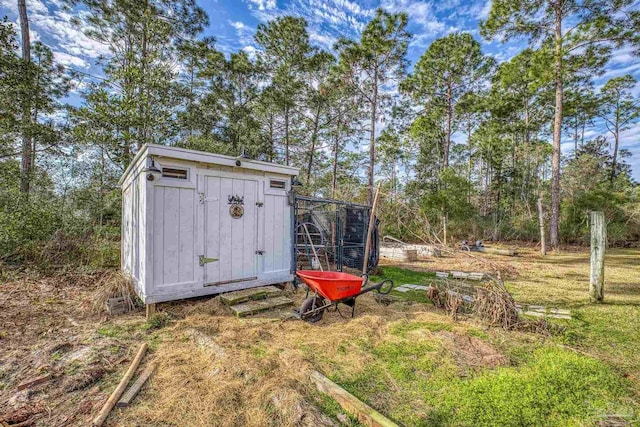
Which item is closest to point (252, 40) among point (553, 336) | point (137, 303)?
point (137, 303)

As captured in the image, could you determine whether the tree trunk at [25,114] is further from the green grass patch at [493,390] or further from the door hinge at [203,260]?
the green grass patch at [493,390]

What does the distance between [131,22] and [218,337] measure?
1358 centimetres

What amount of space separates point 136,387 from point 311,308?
6.70ft

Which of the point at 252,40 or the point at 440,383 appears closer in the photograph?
the point at 440,383

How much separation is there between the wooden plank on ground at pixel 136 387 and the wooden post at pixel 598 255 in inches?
263

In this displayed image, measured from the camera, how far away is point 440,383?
2.31 metres

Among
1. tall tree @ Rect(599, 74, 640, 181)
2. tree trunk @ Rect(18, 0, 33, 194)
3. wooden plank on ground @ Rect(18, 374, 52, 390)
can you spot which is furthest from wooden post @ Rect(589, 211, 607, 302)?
tall tree @ Rect(599, 74, 640, 181)

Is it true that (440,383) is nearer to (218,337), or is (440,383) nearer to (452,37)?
(218,337)

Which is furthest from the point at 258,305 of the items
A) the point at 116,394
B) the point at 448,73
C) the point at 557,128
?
the point at 448,73

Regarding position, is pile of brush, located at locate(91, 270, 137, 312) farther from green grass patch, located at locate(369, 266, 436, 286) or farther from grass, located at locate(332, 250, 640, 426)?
green grass patch, located at locate(369, 266, 436, 286)

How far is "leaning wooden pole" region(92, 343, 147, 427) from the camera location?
1852mm

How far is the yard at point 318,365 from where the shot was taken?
1953mm

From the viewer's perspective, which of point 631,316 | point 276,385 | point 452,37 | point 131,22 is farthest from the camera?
point 452,37

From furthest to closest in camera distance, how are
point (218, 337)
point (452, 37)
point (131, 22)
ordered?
point (452, 37), point (131, 22), point (218, 337)
